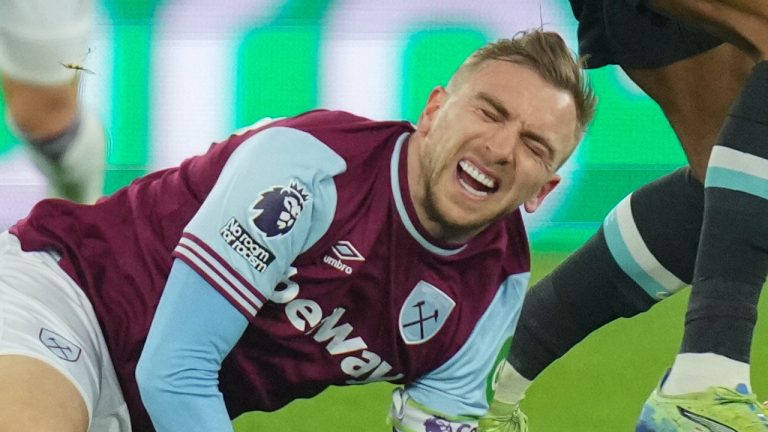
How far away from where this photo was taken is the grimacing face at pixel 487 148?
4.95ft

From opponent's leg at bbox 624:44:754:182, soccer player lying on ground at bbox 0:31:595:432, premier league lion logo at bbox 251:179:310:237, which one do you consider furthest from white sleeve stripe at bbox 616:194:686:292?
premier league lion logo at bbox 251:179:310:237

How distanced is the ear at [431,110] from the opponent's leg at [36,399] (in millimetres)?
498

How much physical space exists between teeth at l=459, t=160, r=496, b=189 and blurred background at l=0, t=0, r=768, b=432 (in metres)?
1.61

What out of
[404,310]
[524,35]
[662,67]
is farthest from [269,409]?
[662,67]

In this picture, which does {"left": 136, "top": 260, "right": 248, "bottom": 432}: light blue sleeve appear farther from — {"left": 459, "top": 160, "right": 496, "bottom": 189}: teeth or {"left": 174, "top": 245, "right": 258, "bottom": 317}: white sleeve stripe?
{"left": 459, "top": 160, "right": 496, "bottom": 189}: teeth

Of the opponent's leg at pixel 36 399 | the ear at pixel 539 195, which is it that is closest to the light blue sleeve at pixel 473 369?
the ear at pixel 539 195

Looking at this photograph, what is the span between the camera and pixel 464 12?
10.9ft

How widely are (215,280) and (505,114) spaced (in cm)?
39

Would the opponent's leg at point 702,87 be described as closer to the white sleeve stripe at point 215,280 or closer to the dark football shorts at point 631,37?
the dark football shorts at point 631,37

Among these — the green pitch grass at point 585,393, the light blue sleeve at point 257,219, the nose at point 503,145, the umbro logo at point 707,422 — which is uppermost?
the nose at point 503,145

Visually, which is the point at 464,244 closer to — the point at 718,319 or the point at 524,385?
the point at 718,319

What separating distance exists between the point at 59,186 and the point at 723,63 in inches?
41.2

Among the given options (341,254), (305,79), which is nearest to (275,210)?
(341,254)

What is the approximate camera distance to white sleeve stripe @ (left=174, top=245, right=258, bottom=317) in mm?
1414
